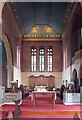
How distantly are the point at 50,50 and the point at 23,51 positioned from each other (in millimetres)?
3028

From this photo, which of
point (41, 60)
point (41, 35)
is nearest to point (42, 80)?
point (41, 60)

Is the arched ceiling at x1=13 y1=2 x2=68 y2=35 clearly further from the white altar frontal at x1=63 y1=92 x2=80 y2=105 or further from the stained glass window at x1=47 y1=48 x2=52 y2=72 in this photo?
the white altar frontal at x1=63 y1=92 x2=80 y2=105

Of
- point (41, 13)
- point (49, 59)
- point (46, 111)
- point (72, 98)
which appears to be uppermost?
point (41, 13)

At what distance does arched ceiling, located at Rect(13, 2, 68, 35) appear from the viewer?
22.1m

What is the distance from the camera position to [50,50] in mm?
31703

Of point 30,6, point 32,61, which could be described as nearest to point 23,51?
point 32,61

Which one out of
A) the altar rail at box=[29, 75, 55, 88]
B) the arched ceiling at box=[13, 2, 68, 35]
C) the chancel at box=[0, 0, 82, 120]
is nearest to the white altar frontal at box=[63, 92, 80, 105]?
the chancel at box=[0, 0, 82, 120]

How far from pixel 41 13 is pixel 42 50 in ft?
22.5

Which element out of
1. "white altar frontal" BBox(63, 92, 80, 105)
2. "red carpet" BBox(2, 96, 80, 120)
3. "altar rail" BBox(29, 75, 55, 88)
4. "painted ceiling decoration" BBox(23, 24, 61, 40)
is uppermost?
"painted ceiling decoration" BBox(23, 24, 61, 40)

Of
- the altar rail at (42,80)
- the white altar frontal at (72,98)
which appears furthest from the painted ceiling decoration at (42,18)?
the white altar frontal at (72,98)

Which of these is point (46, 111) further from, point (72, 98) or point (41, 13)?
point (41, 13)

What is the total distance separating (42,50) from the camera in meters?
31.7

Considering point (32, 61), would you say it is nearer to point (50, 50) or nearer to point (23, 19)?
point (50, 50)

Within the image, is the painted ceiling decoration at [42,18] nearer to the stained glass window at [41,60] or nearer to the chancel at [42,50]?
the chancel at [42,50]
